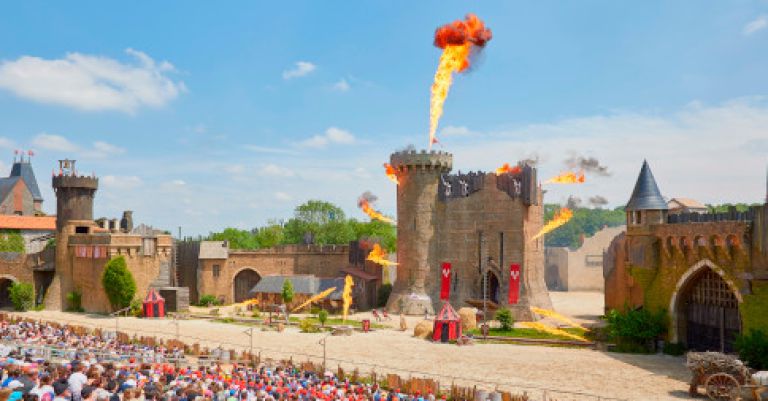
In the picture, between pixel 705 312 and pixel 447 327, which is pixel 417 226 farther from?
pixel 705 312

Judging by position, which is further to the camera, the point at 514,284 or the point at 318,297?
the point at 318,297

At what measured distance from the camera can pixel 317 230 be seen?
290ft

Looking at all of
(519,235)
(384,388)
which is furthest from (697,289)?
(384,388)

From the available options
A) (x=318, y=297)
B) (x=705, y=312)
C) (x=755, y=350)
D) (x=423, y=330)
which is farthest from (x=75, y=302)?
(x=755, y=350)

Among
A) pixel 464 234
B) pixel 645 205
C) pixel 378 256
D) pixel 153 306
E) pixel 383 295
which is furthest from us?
pixel 383 295

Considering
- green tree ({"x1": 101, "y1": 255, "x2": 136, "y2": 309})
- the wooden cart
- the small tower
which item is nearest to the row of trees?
green tree ({"x1": 101, "y1": 255, "x2": 136, "y2": 309})

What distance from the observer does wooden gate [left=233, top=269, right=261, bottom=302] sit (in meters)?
60.4

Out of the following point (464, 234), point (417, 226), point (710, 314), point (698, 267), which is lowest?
point (710, 314)

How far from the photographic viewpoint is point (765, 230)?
2900cm

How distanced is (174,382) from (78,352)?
9.00 metres

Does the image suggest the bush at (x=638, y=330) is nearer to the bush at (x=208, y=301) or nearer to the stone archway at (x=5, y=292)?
the bush at (x=208, y=301)

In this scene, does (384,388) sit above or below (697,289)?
below

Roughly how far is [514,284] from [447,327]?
35.3ft

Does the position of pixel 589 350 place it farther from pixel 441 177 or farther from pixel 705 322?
pixel 441 177
